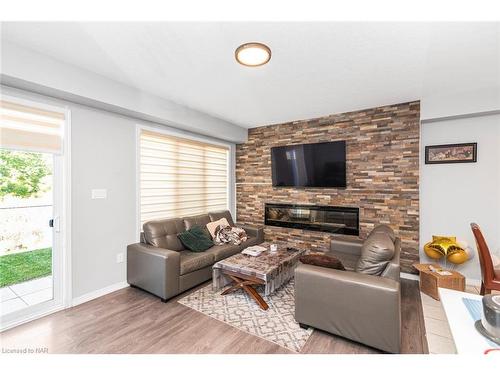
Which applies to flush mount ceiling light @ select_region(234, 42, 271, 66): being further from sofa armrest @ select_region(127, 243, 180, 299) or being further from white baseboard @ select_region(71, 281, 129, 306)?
white baseboard @ select_region(71, 281, 129, 306)

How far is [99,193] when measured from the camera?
2.87m

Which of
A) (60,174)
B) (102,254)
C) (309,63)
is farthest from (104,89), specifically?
(309,63)

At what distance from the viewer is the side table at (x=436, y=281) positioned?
2.66 metres

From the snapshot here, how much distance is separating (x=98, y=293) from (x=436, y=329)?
12.0 ft

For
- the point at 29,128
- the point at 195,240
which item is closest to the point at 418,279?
the point at 195,240

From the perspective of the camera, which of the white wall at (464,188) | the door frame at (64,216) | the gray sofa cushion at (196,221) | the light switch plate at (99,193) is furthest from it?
the gray sofa cushion at (196,221)

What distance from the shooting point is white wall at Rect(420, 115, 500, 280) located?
3.05 meters

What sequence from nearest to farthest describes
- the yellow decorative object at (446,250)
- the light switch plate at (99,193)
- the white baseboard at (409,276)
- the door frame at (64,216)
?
1. the door frame at (64,216)
2. the light switch plate at (99,193)
3. the yellow decorative object at (446,250)
4. the white baseboard at (409,276)

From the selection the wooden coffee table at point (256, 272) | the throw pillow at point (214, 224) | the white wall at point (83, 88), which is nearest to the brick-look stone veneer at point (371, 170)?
the throw pillow at point (214, 224)

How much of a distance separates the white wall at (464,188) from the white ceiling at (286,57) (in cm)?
60

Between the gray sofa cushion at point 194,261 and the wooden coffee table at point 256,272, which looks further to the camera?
the gray sofa cushion at point 194,261

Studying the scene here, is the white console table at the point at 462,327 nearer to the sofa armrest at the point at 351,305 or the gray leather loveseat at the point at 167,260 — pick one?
the sofa armrest at the point at 351,305

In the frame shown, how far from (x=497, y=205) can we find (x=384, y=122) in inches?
70.2

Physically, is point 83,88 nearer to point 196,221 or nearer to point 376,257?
point 196,221
